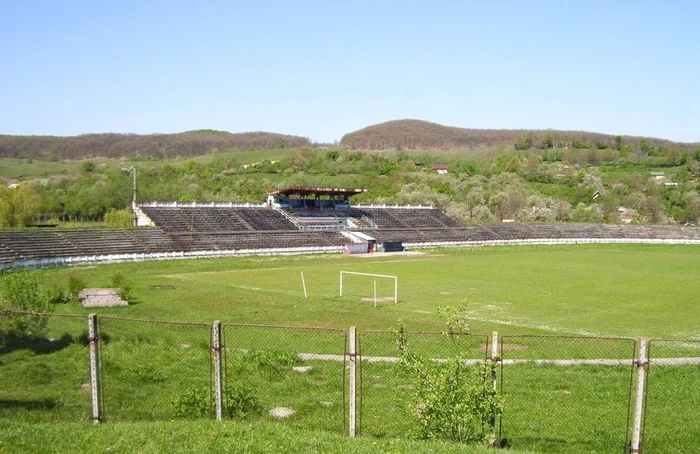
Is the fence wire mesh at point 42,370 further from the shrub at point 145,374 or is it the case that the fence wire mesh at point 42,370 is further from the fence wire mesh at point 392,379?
the fence wire mesh at point 392,379

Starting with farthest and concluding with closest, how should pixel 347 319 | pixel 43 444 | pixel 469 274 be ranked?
pixel 469 274 → pixel 347 319 → pixel 43 444

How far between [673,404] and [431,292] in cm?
2112

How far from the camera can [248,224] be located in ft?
221

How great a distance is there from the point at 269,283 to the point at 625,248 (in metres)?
50.7

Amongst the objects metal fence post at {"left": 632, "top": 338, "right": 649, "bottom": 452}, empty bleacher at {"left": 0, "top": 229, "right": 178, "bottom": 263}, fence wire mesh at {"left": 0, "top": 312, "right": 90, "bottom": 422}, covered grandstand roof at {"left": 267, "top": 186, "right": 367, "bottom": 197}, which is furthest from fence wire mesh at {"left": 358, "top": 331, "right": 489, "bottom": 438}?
covered grandstand roof at {"left": 267, "top": 186, "right": 367, "bottom": 197}

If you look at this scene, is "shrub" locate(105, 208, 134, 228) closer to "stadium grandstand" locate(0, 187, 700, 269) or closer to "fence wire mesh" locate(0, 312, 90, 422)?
"stadium grandstand" locate(0, 187, 700, 269)

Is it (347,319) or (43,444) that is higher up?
(43,444)

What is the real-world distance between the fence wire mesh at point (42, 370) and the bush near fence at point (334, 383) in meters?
0.04

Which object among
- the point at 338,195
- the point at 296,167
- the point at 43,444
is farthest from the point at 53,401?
the point at 296,167

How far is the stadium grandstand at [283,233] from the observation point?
4875 centimetres

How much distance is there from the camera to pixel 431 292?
33.7 m

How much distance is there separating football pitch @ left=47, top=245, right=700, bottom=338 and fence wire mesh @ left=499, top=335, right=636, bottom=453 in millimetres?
2562

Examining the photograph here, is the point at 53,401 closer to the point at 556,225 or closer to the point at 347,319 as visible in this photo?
the point at 347,319

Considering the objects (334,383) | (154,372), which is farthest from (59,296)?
(334,383)
